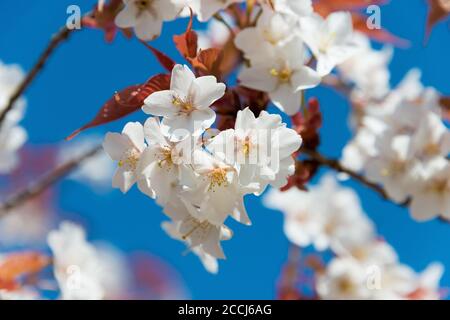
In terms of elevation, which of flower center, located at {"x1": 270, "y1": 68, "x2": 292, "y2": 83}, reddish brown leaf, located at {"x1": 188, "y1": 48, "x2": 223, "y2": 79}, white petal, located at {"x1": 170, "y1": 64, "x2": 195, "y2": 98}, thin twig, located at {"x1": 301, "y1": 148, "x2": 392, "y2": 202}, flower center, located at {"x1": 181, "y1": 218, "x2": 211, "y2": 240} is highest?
thin twig, located at {"x1": 301, "y1": 148, "x2": 392, "y2": 202}

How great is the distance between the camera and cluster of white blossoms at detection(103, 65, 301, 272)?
1167 mm

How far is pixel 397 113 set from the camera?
199 centimetres

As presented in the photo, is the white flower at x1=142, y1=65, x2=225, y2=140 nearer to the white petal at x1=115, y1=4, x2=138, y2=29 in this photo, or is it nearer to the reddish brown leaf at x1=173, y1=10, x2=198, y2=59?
the reddish brown leaf at x1=173, y1=10, x2=198, y2=59

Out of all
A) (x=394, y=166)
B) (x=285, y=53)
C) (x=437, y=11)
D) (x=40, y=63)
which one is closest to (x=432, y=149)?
(x=394, y=166)

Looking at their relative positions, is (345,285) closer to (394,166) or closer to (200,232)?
(394,166)

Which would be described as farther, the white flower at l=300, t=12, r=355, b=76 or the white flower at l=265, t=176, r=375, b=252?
the white flower at l=265, t=176, r=375, b=252

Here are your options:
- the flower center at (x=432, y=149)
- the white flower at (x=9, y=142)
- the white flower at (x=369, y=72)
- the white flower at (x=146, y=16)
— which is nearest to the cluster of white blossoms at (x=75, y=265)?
the white flower at (x=9, y=142)

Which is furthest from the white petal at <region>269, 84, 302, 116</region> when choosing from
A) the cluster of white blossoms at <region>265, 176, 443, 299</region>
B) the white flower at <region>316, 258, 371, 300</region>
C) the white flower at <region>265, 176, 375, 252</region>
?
the white flower at <region>265, 176, 375, 252</region>

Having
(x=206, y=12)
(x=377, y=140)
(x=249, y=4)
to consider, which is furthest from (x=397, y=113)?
(x=206, y=12)

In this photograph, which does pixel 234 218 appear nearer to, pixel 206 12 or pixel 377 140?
pixel 206 12

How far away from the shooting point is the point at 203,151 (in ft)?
3.87

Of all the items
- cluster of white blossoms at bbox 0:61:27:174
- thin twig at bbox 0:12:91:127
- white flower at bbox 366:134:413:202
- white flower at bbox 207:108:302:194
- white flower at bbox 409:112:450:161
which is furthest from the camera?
cluster of white blossoms at bbox 0:61:27:174

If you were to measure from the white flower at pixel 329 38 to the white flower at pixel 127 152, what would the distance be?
0.42m

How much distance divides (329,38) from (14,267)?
0.96m
